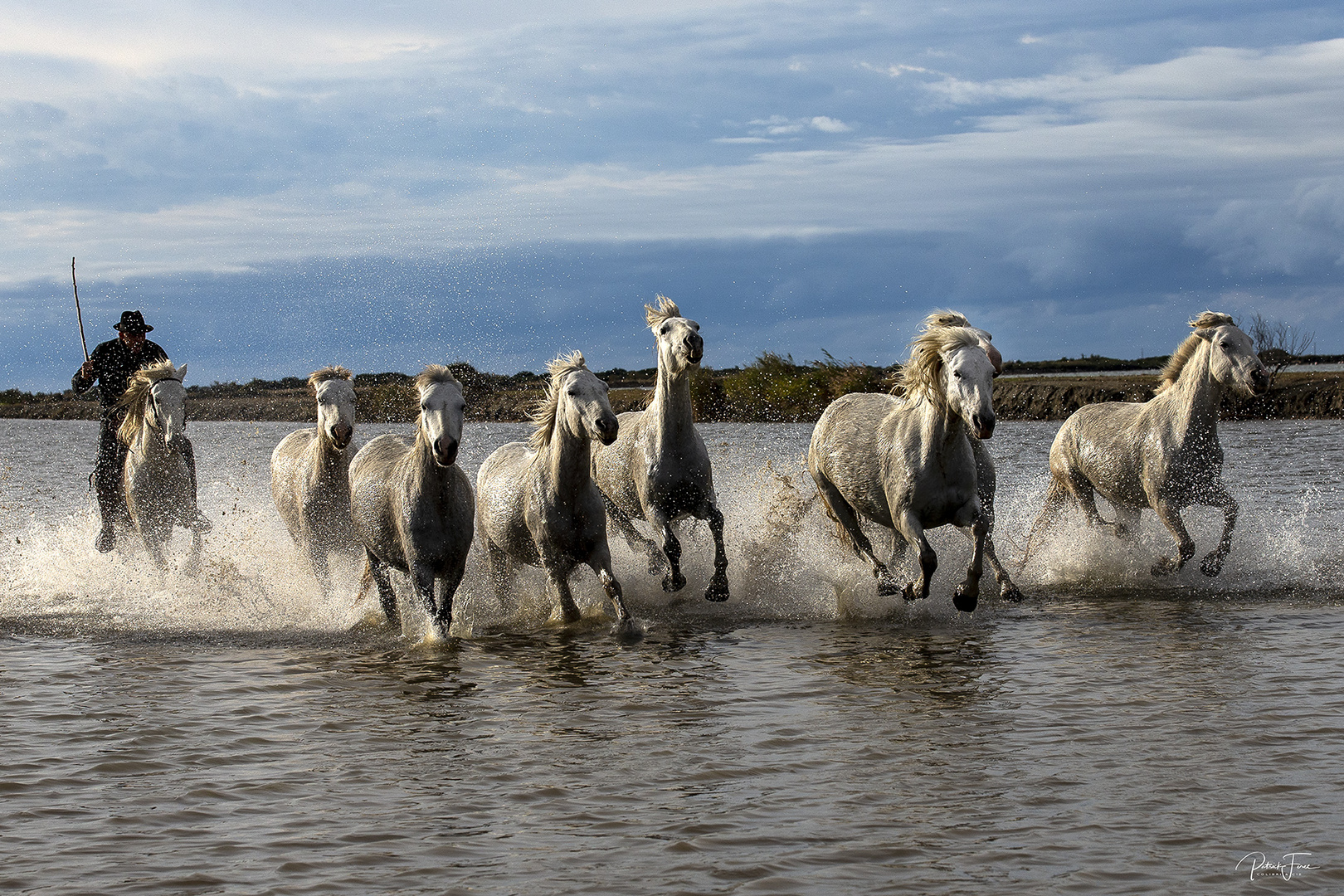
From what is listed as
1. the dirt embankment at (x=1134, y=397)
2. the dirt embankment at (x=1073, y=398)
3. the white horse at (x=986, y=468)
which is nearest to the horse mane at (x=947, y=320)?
the white horse at (x=986, y=468)

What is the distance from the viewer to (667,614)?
10.3 meters

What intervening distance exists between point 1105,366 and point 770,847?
62.2 metres

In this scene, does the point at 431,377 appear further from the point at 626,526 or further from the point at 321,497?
the point at 626,526

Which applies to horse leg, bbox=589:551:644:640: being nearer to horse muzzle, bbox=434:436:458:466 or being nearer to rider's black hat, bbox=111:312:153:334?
horse muzzle, bbox=434:436:458:466

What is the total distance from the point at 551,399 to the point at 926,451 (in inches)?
106

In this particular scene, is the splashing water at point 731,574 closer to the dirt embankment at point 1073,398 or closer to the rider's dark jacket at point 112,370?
the rider's dark jacket at point 112,370

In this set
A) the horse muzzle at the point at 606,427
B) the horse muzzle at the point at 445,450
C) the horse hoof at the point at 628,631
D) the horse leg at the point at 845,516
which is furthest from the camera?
the horse leg at the point at 845,516

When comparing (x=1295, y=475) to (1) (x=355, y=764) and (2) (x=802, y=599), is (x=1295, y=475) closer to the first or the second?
(2) (x=802, y=599)

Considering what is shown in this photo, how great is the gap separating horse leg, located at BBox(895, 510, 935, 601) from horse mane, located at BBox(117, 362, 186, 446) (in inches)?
259

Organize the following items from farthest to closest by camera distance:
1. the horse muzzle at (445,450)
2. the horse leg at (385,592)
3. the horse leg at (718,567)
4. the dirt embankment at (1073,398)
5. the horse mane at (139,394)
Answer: the dirt embankment at (1073,398) → the horse mane at (139,394) → the horse leg at (718,567) → the horse leg at (385,592) → the horse muzzle at (445,450)

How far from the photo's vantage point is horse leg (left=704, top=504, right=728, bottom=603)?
389 inches

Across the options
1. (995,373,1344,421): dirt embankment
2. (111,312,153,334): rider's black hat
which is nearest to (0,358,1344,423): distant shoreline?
(995,373,1344,421): dirt embankment

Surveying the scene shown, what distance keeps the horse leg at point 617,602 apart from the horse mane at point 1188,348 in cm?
535

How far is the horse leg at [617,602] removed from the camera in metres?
8.76
